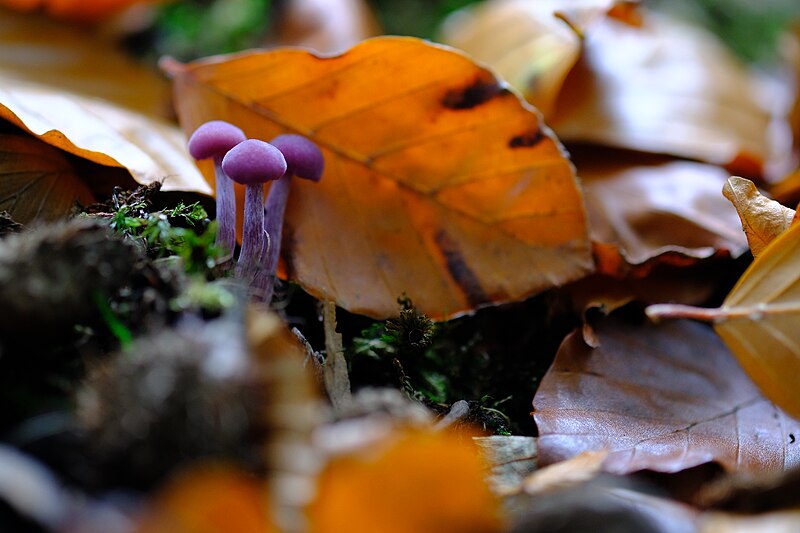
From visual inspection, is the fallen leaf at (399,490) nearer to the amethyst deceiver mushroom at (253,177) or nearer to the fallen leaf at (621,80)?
the amethyst deceiver mushroom at (253,177)

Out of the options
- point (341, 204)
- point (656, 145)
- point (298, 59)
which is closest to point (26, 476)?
point (341, 204)

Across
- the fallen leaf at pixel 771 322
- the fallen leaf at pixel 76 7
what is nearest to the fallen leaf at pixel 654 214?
the fallen leaf at pixel 771 322

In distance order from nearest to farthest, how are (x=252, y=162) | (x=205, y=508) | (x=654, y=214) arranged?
(x=205, y=508) → (x=252, y=162) → (x=654, y=214)

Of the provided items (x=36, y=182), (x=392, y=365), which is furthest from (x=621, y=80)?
(x=36, y=182)

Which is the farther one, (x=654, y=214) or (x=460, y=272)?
(x=654, y=214)

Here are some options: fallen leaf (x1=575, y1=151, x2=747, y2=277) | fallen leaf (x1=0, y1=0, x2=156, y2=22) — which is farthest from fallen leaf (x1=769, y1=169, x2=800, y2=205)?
fallen leaf (x1=0, y1=0, x2=156, y2=22)

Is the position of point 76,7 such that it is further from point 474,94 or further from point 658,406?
point 658,406

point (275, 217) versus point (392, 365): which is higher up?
point (275, 217)
